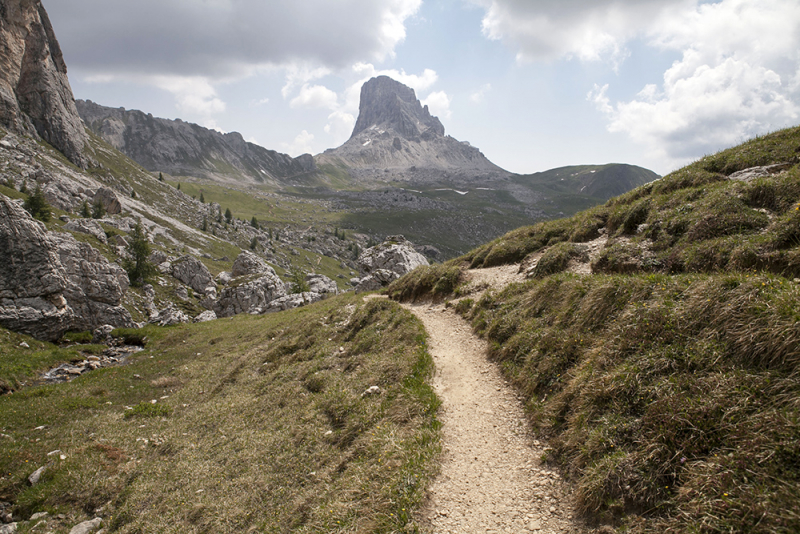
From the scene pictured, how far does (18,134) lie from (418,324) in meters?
178

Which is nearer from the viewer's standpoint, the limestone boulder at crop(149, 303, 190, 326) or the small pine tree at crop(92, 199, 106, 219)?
the limestone boulder at crop(149, 303, 190, 326)

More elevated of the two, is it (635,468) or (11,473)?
(635,468)

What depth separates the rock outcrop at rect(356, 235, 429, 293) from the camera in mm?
45438

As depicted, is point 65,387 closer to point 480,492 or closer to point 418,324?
point 418,324

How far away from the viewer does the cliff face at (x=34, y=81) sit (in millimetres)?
119812

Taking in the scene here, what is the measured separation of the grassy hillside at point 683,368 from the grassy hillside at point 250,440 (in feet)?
12.6

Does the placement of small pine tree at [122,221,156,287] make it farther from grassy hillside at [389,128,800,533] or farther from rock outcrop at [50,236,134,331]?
grassy hillside at [389,128,800,533]

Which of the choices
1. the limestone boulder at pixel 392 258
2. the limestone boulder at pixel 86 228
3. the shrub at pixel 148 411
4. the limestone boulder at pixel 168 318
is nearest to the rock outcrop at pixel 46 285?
the limestone boulder at pixel 168 318

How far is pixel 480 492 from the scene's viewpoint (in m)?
7.59

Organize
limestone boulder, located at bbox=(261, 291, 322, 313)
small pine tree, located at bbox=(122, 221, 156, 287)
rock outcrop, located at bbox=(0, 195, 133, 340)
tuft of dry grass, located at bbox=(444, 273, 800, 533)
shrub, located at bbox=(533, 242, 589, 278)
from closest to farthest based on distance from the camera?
1. tuft of dry grass, located at bbox=(444, 273, 800, 533)
2. shrub, located at bbox=(533, 242, 589, 278)
3. rock outcrop, located at bbox=(0, 195, 133, 340)
4. limestone boulder, located at bbox=(261, 291, 322, 313)
5. small pine tree, located at bbox=(122, 221, 156, 287)

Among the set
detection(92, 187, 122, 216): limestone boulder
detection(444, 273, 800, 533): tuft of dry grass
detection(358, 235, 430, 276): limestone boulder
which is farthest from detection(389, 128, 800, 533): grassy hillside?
detection(92, 187, 122, 216): limestone boulder

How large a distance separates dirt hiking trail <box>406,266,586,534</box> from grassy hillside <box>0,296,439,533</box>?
2.08ft

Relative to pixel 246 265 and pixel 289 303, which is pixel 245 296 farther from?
pixel 246 265

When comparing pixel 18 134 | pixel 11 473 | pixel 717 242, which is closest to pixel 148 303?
pixel 11 473
